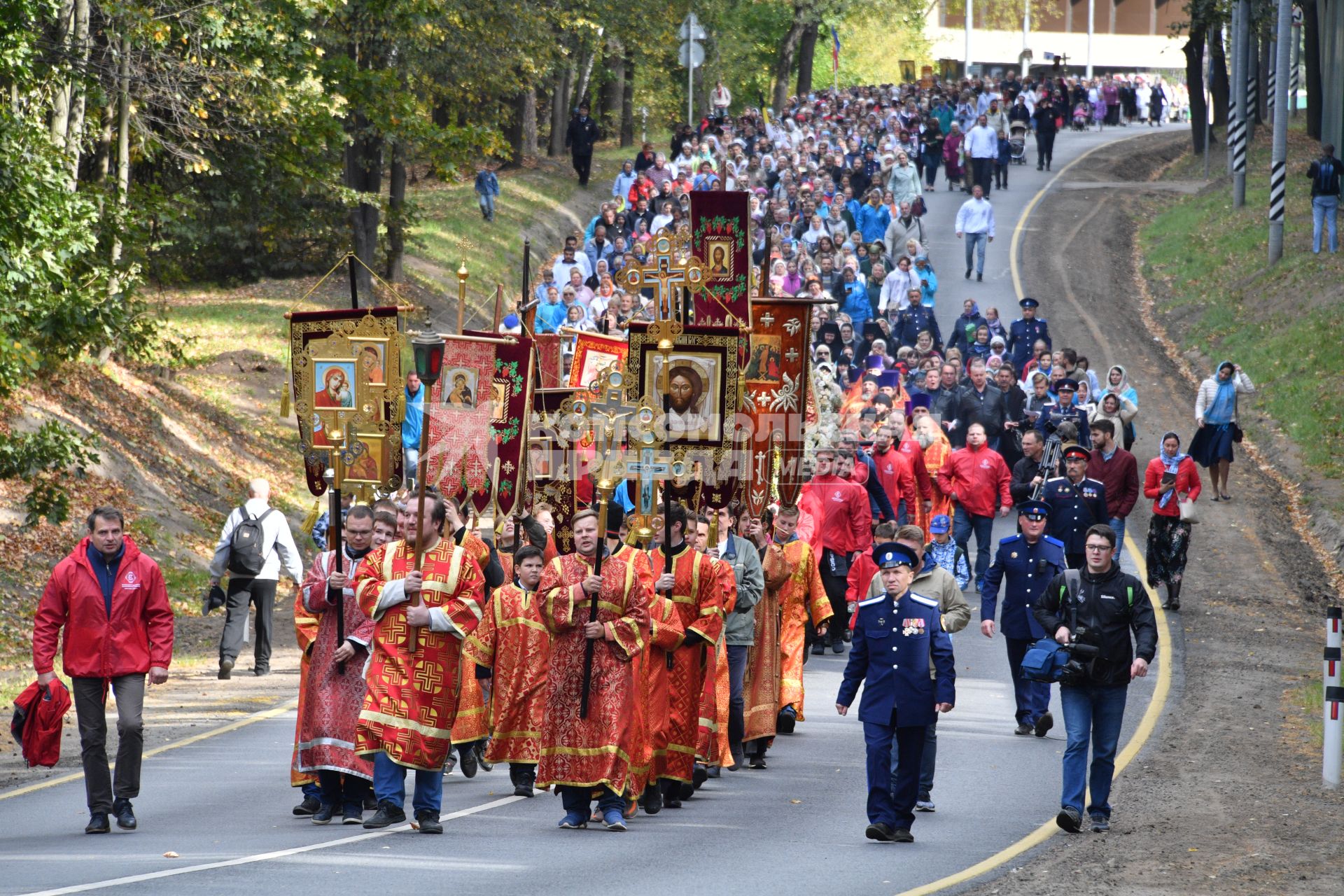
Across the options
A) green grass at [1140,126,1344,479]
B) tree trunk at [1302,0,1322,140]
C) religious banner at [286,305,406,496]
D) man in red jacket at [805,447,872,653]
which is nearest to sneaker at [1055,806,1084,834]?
religious banner at [286,305,406,496]

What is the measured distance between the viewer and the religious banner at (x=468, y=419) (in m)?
14.6

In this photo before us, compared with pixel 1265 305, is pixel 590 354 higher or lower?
lower

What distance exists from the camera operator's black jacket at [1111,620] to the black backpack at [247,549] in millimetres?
8104

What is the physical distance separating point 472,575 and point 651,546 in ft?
5.27

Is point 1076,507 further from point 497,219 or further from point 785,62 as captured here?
point 785,62

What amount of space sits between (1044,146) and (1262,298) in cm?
1751

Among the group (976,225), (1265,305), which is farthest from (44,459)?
(1265,305)

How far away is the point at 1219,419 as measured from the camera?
23.9 m

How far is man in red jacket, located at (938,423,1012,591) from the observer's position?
19797 mm

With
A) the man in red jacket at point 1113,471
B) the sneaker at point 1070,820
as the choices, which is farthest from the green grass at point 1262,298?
the sneaker at point 1070,820

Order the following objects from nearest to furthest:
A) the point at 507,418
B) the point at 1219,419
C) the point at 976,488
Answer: the point at 507,418
the point at 976,488
the point at 1219,419

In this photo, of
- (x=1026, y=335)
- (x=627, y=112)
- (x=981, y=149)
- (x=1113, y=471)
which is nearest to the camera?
(x=1113, y=471)

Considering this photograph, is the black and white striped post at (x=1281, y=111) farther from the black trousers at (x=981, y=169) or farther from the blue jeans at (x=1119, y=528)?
the blue jeans at (x=1119, y=528)

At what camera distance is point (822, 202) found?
32344 millimetres
